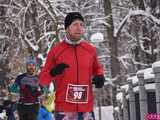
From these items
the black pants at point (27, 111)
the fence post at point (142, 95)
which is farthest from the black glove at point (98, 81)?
the black pants at point (27, 111)

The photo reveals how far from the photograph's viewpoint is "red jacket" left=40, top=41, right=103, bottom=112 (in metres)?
5.87

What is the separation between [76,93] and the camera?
5898 mm

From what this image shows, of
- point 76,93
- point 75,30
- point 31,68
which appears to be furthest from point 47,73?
point 31,68

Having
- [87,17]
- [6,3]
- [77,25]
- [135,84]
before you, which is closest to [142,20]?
[87,17]

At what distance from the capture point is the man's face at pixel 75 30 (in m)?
5.89

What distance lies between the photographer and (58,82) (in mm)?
5922

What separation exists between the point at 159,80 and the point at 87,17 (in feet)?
79.7

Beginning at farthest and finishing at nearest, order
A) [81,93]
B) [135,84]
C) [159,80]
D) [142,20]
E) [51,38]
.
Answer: [51,38]
[142,20]
[135,84]
[159,80]
[81,93]

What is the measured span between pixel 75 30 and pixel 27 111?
16.0 ft

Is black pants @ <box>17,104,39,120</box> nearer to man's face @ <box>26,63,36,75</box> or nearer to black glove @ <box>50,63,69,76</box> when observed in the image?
man's face @ <box>26,63,36,75</box>

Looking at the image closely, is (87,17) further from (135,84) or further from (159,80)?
(159,80)

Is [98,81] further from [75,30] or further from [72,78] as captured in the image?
[75,30]

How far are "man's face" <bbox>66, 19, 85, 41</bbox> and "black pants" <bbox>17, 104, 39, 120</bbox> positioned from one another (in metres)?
4.71

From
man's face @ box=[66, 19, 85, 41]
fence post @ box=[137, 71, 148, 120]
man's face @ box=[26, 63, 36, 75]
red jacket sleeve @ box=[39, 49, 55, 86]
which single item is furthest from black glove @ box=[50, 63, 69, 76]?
fence post @ box=[137, 71, 148, 120]
